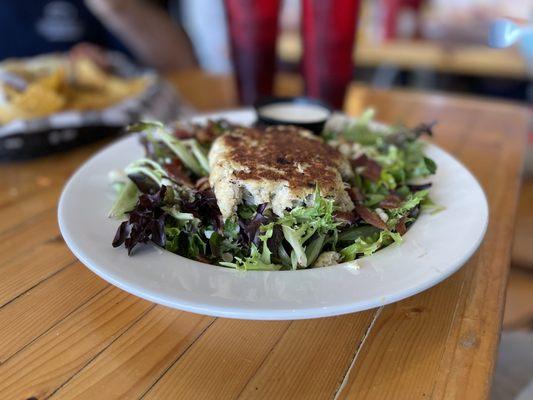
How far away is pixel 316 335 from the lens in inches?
30.4

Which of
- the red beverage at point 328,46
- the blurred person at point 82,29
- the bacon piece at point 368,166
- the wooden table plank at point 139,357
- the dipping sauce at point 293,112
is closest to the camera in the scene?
the wooden table plank at point 139,357

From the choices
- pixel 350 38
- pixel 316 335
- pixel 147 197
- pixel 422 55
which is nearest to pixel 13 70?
pixel 147 197

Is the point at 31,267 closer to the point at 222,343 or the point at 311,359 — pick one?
the point at 222,343

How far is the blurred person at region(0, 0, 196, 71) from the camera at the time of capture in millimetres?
2506

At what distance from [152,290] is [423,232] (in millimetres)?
482

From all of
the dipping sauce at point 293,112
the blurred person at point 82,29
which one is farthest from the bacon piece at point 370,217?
the blurred person at point 82,29

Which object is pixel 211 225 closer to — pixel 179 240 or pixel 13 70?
pixel 179 240

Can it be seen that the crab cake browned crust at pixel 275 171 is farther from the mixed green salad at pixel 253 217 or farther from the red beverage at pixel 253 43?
the red beverage at pixel 253 43

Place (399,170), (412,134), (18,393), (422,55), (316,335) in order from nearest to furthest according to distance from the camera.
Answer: (18,393), (316,335), (399,170), (412,134), (422,55)

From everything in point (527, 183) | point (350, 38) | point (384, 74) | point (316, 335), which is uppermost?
point (350, 38)

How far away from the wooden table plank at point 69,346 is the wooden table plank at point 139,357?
0.05 feet

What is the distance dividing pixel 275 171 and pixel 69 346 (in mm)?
440

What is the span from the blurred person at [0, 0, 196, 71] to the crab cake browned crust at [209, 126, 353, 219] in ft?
5.62

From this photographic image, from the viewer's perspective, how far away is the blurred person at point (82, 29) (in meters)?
2.51
